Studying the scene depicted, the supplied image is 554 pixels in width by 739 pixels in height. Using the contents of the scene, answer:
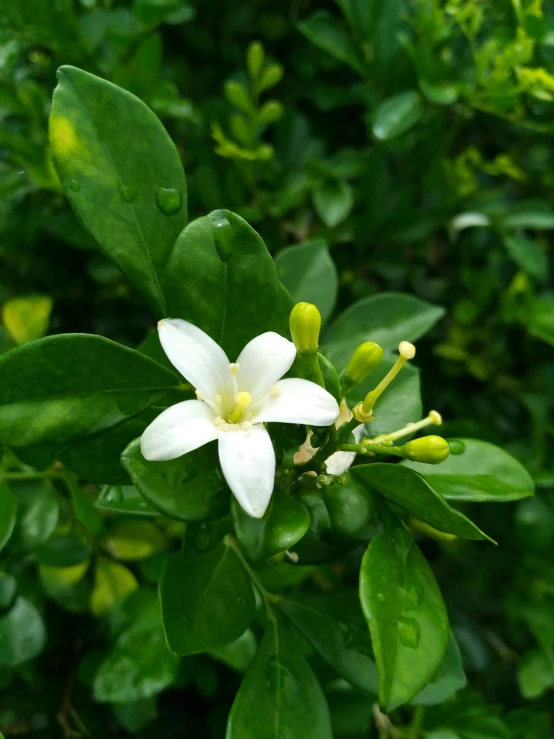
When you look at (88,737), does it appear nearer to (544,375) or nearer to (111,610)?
(111,610)

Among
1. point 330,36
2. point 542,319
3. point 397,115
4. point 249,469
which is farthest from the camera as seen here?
point 542,319

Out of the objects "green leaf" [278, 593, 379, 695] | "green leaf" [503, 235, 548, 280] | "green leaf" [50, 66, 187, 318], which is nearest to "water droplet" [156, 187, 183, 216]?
"green leaf" [50, 66, 187, 318]

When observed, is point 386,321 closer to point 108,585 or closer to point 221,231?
point 221,231

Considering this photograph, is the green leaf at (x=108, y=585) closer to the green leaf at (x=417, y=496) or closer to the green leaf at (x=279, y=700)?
the green leaf at (x=279, y=700)

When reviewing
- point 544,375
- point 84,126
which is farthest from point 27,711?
point 544,375

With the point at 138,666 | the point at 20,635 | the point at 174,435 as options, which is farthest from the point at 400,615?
the point at 20,635

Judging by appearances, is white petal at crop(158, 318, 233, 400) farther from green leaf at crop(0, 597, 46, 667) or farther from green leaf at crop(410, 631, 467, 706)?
green leaf at crop(0, 597, 46, 667)

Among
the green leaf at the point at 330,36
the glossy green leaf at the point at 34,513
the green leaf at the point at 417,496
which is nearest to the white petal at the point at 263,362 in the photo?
the green leaf at the point at 417,496
